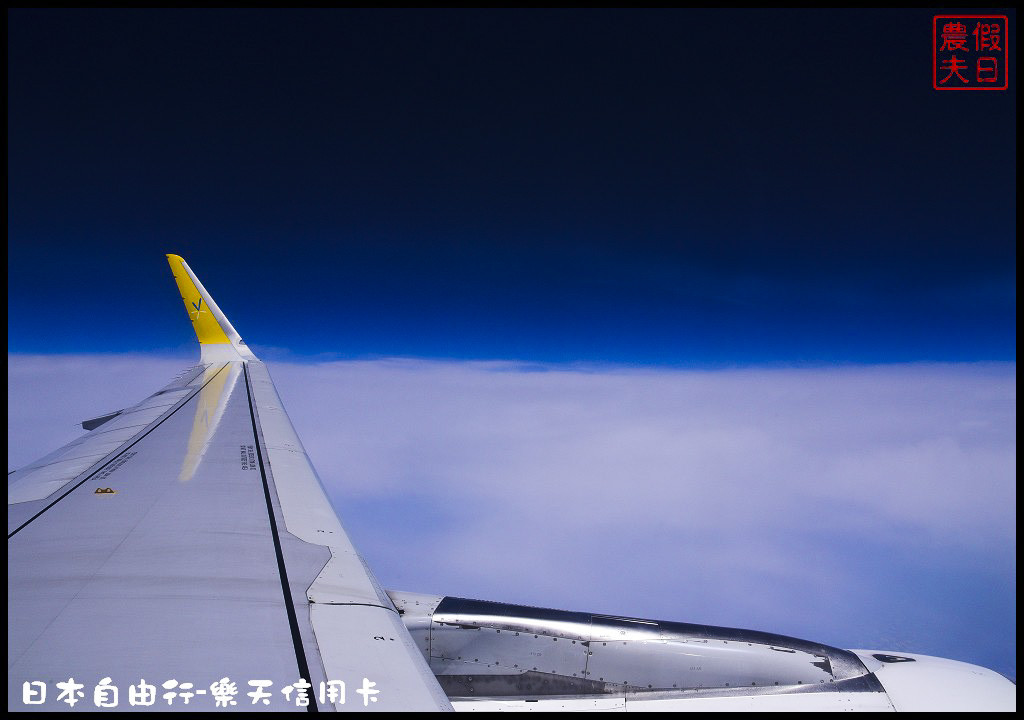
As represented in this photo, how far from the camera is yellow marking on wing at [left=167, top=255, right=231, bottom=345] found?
4.96 metres

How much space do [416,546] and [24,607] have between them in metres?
57.5

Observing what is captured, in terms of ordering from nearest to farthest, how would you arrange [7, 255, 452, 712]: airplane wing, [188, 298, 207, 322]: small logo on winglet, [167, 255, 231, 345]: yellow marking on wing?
[7, 255, 452, 712]: airplane wing → [167, 255, 231, 345]: yellow marking on wing → [188, 298, 207, 322]: small logo on winglet

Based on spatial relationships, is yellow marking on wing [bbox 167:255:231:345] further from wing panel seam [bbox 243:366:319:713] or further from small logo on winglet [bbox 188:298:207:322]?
wing panel seam [bbox 243:366:319:713]

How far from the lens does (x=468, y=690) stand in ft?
6.32

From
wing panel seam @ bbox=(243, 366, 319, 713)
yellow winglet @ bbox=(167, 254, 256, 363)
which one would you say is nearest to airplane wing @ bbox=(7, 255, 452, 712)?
wing panel seam @ bbox=(243, 366, 319, 713)

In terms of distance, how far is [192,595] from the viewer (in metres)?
1.11

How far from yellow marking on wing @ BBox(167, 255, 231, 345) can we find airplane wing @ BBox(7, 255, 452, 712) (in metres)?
3.41

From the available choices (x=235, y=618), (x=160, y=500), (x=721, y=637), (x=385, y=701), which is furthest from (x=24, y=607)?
(x=721, y=637)

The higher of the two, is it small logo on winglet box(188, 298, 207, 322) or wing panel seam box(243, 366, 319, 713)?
small logo on winglet box(188, 298, 207, 322)

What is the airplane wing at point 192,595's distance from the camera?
0.81 meters

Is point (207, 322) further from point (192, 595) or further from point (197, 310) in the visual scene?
point (192, 595)

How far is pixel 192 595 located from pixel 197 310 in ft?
17.0

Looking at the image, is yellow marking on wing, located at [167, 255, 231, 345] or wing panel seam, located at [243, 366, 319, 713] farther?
yellow marking on wing, located at [167, 255, 231, 345]

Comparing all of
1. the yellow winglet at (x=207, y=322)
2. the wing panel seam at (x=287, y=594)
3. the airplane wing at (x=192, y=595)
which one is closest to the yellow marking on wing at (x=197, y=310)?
the yellow winglet at (x=207, y=322)
